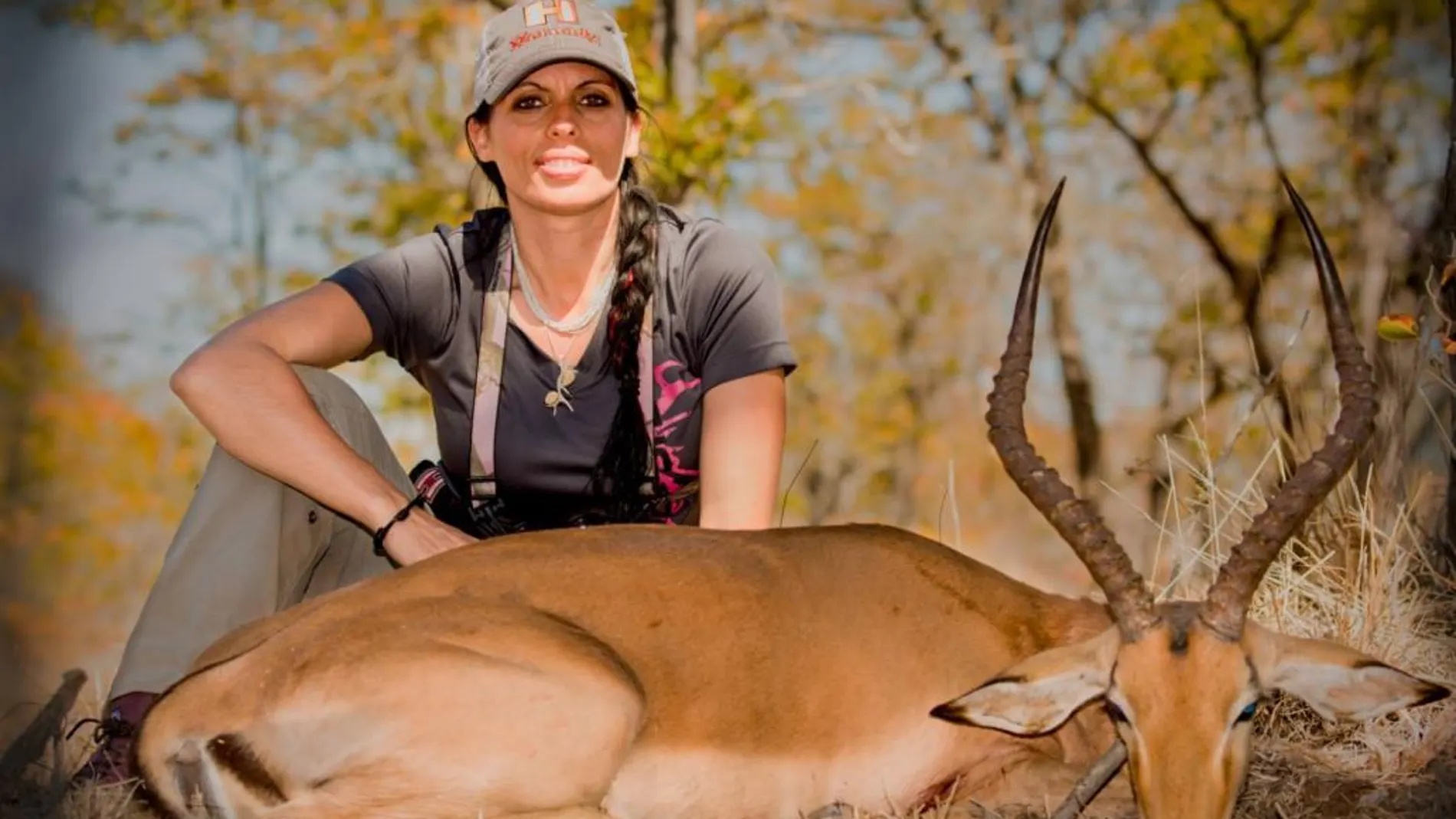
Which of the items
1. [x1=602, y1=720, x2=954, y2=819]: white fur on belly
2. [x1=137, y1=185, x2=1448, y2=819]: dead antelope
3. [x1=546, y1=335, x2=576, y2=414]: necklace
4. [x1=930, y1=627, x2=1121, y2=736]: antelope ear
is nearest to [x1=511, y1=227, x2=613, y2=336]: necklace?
[x1=546, y1=335, x2=576, y2=414]: necklace

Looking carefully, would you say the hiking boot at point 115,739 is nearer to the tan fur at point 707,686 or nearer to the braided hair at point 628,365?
the tan fur at point 707,686

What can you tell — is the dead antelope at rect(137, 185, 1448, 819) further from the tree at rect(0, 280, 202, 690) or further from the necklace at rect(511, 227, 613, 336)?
the tree at rect(0, 280, 202, 690)

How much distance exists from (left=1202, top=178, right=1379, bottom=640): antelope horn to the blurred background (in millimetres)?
8054

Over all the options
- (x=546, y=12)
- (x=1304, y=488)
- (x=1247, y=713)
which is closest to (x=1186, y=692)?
(x=1247, y=713)

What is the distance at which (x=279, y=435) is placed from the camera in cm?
465

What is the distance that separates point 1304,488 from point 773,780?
148 centimetres

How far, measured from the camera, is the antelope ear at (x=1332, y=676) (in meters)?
3.86

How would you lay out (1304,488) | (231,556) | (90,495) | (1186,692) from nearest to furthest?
(1186,692) → (1304,488) → (231,556) → (90,495)

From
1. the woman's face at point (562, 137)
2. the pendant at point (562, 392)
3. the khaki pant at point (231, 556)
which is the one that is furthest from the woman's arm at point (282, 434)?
the woman's face at point (562, 137)

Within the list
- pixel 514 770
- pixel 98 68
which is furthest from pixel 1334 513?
pixel 98 68

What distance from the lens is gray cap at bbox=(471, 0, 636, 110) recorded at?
5.09m

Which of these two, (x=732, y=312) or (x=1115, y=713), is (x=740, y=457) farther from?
(x=1115, y=713)

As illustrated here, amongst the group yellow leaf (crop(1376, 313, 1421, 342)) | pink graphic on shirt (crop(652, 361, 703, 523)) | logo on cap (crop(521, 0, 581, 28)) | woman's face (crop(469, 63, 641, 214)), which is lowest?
pink graphic on shirt (crop(652, 361, 703, 523))

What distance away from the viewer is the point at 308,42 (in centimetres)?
1705
